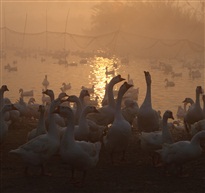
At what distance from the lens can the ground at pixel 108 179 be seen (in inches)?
301

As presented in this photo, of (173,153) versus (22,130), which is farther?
(22,130)

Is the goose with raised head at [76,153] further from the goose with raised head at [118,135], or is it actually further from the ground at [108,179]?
the goose with raised head at [118,135]

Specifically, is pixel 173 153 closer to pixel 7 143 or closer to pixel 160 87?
pixel 7 143

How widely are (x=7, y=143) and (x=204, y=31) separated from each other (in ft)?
281

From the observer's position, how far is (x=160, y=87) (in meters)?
37.7

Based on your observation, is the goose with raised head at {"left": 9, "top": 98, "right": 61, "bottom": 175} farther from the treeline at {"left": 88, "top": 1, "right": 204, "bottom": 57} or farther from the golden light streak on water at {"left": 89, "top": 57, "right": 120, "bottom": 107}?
the treeline at {"left": 88, "top": 1, "right": 204, "bottom": 57}

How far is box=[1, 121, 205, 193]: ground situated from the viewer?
764 cm

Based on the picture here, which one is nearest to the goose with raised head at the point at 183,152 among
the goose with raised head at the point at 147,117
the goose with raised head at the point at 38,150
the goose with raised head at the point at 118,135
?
the goose with raised head at the point at 118,135

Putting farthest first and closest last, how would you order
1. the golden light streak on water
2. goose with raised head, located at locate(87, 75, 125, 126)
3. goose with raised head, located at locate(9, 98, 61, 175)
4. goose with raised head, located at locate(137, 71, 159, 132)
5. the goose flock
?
the golden light streak on water
goose with raised head, located at locate(87, 75, 125, 126)
goose with raised head, located at locate(137, 71, 159, 132)
goose with raised head, located at locate(9, 98, 61, 175)
the goose flock

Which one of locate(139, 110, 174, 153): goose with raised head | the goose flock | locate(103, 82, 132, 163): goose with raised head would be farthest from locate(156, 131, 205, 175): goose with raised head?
locate(103, 82, 132, 163): goose with raised head

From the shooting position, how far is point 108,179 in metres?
8.27

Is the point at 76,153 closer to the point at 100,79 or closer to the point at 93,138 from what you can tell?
the point at 93,138

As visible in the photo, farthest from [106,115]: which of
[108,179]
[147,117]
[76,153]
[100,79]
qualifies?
[100,79]

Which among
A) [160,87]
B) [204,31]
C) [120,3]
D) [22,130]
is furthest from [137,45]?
[22,130]
